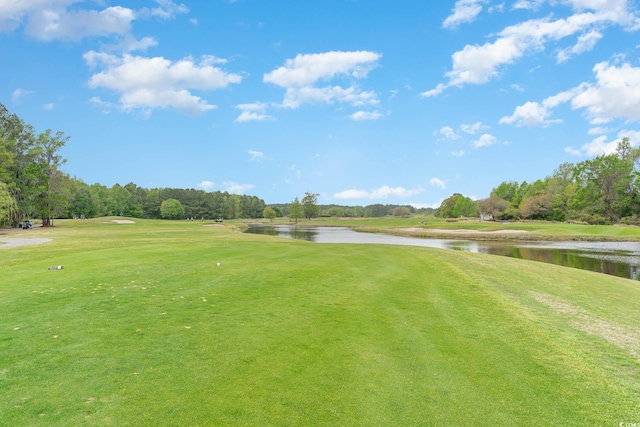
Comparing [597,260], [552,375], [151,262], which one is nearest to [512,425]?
[552,375]

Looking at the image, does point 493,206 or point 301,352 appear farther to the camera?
point 493,206

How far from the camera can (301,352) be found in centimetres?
667

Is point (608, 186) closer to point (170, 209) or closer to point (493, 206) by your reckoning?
point (493, 206)

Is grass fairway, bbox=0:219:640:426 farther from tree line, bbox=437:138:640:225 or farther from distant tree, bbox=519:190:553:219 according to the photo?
distant tree, bbox=519:190:553:219

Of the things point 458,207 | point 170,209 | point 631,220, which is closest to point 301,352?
point 631,220

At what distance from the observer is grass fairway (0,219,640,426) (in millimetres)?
4855

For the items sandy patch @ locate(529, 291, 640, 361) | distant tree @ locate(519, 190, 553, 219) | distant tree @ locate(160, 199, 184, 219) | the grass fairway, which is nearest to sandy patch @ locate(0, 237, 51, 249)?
the grass fairway

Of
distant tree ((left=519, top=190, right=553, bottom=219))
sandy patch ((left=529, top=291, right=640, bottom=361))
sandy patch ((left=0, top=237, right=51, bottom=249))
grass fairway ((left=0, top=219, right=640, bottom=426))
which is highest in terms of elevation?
distant tree ((left=519, top=190, right=553, bottom=219))

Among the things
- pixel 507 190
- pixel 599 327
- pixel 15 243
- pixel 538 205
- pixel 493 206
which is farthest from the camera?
pixel 507 190

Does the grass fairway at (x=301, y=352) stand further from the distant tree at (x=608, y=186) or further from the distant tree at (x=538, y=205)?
the distant tree at (x=538, y=205)

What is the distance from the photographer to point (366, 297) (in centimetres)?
1123

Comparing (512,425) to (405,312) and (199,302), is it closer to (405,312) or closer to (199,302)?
(405,312)

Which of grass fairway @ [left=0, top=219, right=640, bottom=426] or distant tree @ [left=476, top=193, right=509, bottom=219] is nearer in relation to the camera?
grass fairway @ [left=0, top=219, right=640, bottom=426]

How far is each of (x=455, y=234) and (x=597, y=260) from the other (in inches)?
1383
